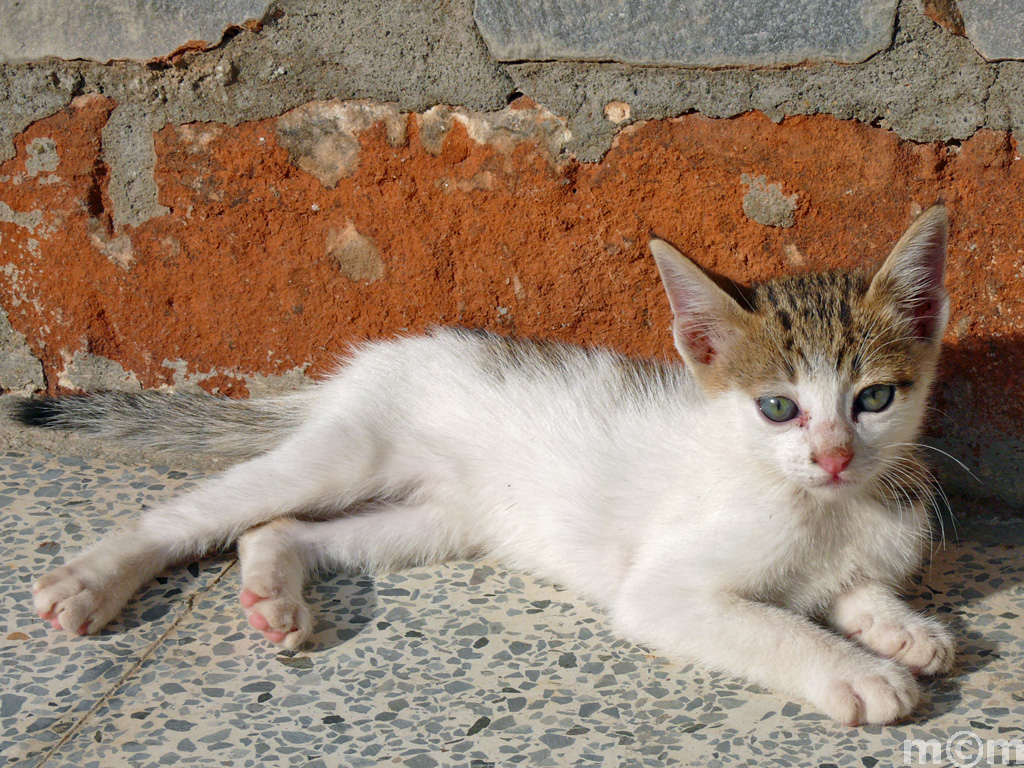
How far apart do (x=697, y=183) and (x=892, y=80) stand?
1.61 ft

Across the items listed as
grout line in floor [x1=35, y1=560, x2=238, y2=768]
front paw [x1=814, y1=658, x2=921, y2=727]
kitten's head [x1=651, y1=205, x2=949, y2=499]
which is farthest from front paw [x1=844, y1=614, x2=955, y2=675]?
grout line in floor [x1=35, y1=560, x2=238, y2=768]

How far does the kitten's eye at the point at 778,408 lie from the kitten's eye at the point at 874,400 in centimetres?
12

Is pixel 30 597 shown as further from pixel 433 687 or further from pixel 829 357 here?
pixel 829 357

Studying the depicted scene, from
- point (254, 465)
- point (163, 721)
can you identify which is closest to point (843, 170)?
point (254, 465)

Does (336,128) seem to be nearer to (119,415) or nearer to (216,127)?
(216,127)

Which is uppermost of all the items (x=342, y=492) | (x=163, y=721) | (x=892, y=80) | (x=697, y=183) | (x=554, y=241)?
(x=892, y=80)

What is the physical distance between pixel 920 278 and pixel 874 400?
0.91 feet

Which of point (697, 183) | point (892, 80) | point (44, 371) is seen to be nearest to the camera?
point (892, 80)

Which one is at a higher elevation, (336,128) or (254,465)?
(336,128)

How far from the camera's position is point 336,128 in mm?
2617

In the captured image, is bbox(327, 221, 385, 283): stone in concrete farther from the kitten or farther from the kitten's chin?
the kitten's chin

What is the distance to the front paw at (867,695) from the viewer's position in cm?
183

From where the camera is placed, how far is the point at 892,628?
2.06 m

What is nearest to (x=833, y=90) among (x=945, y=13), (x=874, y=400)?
(x=945, y=13)
